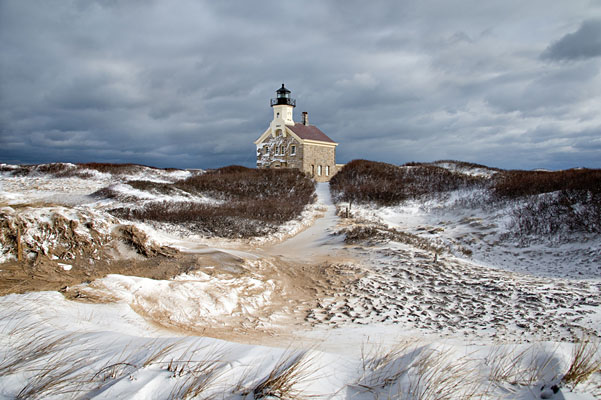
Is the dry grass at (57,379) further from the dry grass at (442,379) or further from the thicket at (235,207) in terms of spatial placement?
the thicket at (235,207)

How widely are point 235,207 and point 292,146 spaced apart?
2102 cm

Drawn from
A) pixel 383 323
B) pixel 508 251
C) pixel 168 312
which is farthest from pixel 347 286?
pixel 508 251

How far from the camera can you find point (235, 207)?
67.5 ft

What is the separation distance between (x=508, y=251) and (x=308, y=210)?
35.6ft

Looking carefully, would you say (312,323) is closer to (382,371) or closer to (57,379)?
(382,371)

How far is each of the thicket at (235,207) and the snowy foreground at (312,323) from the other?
1.45 m

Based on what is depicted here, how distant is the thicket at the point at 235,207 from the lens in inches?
627

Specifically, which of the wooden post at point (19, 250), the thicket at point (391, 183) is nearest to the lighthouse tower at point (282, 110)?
the thicket at point (391, 183)

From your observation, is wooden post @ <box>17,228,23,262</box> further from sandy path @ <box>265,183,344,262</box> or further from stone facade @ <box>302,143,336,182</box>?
stone facade @ <box>302,143,336,182</box>

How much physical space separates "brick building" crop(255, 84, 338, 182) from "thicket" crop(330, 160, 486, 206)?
5.93 m

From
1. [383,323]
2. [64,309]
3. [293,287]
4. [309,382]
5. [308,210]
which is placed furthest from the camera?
[308,210]

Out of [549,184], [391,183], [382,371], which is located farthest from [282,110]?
[382,371]

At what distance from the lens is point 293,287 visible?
350 inches

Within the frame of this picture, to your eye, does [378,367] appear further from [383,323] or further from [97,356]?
[383,323]
